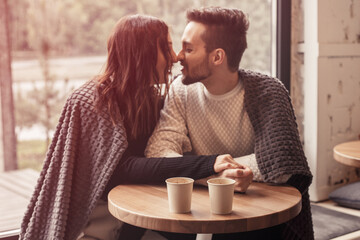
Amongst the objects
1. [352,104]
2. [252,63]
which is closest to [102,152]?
[252,63]

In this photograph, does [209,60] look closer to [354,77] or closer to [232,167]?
[232,167]

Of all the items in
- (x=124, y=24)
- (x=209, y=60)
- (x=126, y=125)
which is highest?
(x=124, y=24)

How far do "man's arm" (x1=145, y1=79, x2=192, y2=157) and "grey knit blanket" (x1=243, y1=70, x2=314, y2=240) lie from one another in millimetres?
242

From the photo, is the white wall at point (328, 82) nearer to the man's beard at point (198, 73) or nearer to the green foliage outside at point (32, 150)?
the man's beard at point (198, 73)

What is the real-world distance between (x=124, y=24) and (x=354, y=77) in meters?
2.18

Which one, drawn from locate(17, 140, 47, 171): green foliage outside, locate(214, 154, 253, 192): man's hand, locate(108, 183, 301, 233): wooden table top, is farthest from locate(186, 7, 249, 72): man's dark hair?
locate(17, 140, 47, 171): green foliage outside

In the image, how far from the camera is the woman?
5.20 ft

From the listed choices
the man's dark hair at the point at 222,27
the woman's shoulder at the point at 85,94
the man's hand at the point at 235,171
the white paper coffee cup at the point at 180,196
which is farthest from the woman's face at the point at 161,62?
the white paper coffee cup at the point at 180,196

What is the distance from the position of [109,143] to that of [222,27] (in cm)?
60

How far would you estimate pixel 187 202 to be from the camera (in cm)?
129

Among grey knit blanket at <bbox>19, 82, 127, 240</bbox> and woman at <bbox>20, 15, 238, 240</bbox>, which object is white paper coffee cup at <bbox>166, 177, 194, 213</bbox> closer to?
woman at <bbox>20, 15, 238, 240</bbox>

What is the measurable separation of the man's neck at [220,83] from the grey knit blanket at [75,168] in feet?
1.25

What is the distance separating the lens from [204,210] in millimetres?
1317

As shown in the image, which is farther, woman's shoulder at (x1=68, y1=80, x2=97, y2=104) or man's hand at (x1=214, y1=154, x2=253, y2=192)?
woman's shoulder at (x1=68, y1=80, x2=97, y2=104)
